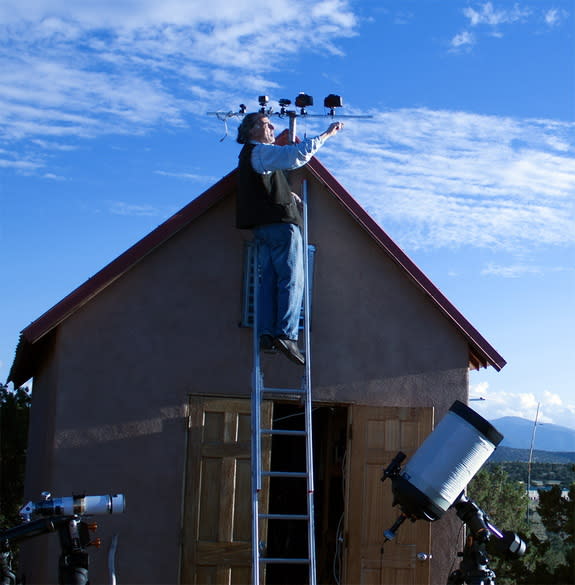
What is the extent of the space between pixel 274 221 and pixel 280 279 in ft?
1.73

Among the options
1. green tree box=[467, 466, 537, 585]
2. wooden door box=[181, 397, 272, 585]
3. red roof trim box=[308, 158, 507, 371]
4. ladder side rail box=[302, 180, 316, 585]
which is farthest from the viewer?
green tree box=[467, 466, 537, 585]

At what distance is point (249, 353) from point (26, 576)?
370 centimetres

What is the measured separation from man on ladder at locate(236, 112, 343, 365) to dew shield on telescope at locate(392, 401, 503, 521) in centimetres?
140

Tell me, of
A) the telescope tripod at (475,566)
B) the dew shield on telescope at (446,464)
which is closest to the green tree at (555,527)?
the telescope tripod at (475,566)

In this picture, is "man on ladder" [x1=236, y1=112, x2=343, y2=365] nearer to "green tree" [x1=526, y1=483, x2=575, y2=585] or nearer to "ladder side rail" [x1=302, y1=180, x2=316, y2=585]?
"ladder side rail" [x1=302, y1=180, x2=316, y2=585]

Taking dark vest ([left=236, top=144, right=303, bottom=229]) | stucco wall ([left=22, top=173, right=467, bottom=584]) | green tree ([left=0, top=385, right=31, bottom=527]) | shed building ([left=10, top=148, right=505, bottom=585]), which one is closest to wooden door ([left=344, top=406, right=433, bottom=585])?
shed building ([left=10, top=148, right=505, bottom=585])

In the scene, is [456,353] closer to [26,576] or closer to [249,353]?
[249,353]

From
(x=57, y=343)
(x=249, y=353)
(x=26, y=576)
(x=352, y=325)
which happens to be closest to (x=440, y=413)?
(x=352, y=325)

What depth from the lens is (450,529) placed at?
29.7 feet

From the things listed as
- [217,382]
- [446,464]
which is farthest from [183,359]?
[446,464]

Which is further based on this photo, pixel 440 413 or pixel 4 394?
pixel 4 394

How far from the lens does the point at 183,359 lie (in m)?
8.83

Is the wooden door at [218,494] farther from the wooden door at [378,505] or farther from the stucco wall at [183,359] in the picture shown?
the wooden door at [378,505]

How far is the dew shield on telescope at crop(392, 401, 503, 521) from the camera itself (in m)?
7.08
